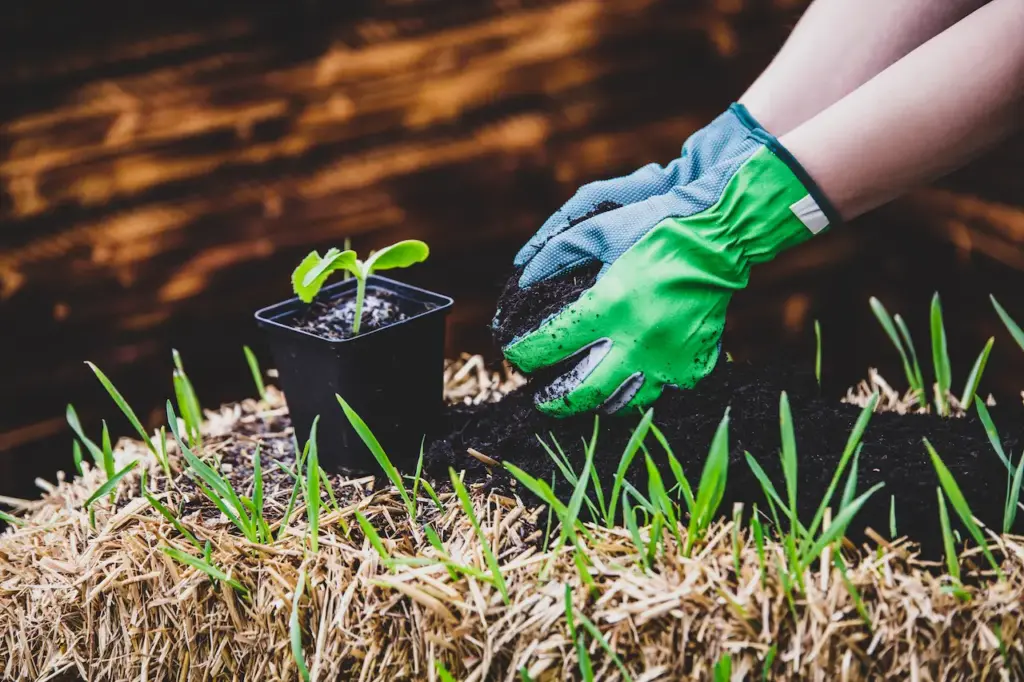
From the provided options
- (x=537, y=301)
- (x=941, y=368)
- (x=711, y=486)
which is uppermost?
(x=537, y=301)

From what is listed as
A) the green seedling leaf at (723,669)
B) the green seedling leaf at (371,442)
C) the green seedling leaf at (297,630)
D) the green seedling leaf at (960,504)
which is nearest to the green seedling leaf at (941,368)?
the green seedling leaf at (960,504)

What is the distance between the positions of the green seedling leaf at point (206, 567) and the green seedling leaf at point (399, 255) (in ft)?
1.31

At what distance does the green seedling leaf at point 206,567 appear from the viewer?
768 millimetres

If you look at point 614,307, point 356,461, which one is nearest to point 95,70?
point 356,461

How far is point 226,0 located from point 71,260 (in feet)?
1.87

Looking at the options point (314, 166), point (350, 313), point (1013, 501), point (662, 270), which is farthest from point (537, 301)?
point (314, 166)

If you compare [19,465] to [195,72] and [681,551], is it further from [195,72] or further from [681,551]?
[681,551]

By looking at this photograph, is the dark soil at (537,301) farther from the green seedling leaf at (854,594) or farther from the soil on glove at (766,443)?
the green seedling leaf at (854,594)

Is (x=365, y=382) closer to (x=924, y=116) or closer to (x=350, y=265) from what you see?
(x=350, y=265)

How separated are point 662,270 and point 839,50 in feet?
1.42

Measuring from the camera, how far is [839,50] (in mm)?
1082

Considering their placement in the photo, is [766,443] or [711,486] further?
[766,443]

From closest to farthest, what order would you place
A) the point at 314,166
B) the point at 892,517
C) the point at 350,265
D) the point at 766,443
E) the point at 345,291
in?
the point at 892,517 < the point at 766,443 < the point at 350,265 < the point at 345,291 < the point at 314,166

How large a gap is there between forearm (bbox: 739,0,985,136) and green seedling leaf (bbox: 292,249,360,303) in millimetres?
579
